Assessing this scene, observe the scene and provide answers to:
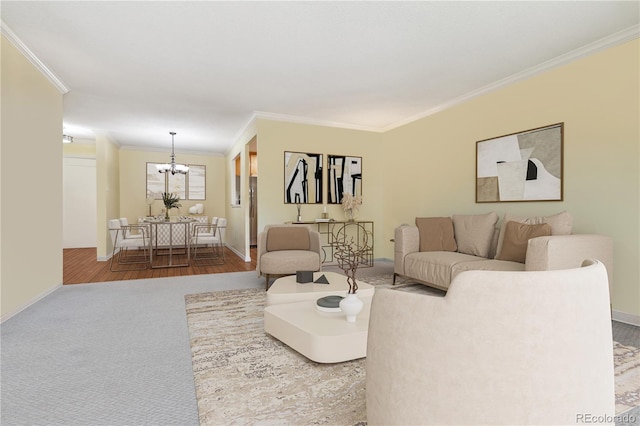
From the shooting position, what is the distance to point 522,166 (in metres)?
3.85

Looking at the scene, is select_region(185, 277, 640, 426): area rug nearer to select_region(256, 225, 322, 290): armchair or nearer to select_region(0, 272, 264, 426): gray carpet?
select_region(0, 272, 264, 426): gray carpet

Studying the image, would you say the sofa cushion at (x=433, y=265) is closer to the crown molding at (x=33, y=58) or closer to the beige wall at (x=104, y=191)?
the crown molding at (x=33, y=58)

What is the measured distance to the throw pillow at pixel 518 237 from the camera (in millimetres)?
3127

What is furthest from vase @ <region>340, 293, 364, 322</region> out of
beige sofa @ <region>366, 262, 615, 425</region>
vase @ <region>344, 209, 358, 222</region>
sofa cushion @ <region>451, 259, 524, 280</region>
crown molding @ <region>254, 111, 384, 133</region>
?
crown molding @ <region>254, 111, 384, 133</region>

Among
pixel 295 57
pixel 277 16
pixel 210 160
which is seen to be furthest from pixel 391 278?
pixel 210 160

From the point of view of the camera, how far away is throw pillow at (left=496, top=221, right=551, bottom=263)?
123 inches

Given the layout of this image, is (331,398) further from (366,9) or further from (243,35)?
(243,35)

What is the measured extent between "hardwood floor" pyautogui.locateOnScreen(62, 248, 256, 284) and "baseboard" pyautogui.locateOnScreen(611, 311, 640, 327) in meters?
4.57

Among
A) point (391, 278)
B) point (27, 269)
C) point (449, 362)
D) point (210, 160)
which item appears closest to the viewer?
point (449, 362)

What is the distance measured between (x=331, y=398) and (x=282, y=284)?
1.56m

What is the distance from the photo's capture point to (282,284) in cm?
319

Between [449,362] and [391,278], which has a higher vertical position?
[449,362]

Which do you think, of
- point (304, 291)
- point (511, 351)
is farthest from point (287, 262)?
point (511, 351)

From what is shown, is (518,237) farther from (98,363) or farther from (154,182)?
(154,182)
